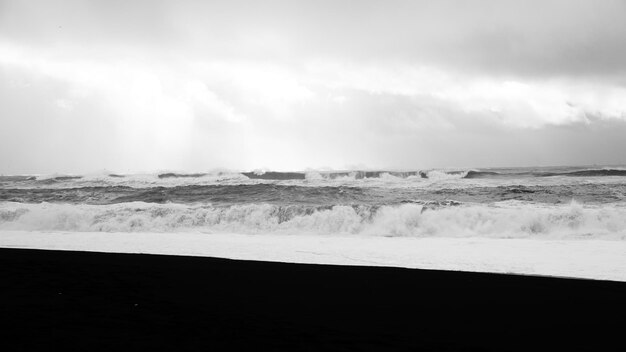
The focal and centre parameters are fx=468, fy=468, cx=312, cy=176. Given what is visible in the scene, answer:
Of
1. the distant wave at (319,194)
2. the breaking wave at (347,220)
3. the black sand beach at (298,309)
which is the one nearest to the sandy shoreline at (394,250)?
the black sand beach at (298,309)

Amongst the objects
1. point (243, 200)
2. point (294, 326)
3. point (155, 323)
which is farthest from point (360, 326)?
point (243, 200)

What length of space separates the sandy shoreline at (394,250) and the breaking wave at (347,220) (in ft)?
6.07

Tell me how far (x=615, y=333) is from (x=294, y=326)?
8.19 ft

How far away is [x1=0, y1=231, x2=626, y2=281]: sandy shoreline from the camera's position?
6.83 metres

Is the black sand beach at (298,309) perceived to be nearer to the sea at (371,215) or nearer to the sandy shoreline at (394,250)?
the sandy shoreline at (394,250)

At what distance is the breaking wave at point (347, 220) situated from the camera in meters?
11.8

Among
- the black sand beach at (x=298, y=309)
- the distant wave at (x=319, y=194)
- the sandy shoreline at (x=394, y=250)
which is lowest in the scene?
the sandy shoreline at (x=394, y=250)

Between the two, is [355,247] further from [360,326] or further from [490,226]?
[360,326]

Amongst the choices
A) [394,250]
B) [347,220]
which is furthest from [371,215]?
[394,250]

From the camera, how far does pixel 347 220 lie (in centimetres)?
1298

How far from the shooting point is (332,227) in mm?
12891

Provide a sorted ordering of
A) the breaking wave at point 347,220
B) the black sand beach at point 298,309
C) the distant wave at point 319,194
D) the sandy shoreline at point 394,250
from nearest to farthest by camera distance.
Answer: the black sand beach at point 298,309 < the sandy shoreline at point 394,250 < the breaking wave at point 347,220 < the distant wave at point 319,194

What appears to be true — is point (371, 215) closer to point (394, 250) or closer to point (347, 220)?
point (347, 220)

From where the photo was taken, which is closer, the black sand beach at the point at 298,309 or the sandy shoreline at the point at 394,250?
the black sand beach at the point at 298,309
